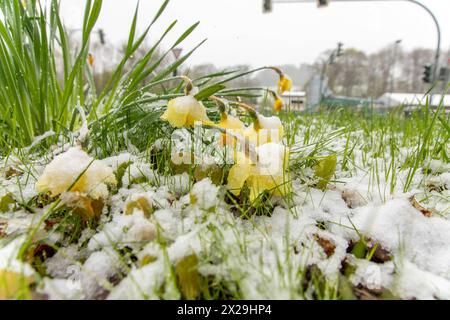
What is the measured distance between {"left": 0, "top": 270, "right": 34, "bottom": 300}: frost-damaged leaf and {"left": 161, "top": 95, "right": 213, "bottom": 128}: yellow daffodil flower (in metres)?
0.37

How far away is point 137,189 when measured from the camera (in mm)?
640

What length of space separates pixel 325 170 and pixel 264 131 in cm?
21

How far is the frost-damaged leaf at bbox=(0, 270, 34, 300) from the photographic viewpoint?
1.17 feet

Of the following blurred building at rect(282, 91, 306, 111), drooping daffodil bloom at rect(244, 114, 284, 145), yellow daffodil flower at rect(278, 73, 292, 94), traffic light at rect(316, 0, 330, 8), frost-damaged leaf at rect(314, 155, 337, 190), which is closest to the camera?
drooping daffodil bloom at rect(244, 114, 284, 145)

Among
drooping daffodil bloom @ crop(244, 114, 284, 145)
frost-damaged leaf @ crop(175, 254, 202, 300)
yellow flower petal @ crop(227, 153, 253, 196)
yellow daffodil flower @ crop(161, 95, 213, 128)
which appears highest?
yellow daffodil flower @ crop(161, 95, 213, 128)

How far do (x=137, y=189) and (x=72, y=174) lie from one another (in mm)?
158

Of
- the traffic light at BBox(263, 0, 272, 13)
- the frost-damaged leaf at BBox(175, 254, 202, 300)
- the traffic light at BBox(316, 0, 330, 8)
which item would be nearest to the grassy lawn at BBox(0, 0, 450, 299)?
the frost-damaged leaf at BBox(175, 254, 202, 300)

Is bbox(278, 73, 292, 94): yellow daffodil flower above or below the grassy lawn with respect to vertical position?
above

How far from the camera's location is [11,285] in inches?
14.6

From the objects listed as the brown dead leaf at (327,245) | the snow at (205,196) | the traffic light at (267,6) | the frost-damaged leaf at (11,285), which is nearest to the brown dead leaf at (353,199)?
the brown dead leaf at (327,245)

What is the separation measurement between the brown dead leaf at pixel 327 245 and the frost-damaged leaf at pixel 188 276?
21 cm

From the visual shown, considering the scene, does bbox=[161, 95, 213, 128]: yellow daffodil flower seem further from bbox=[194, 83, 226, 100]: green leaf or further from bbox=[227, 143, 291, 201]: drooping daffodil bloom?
bbox=[227, 143, 291, 201]: drooping daffodil bloom
